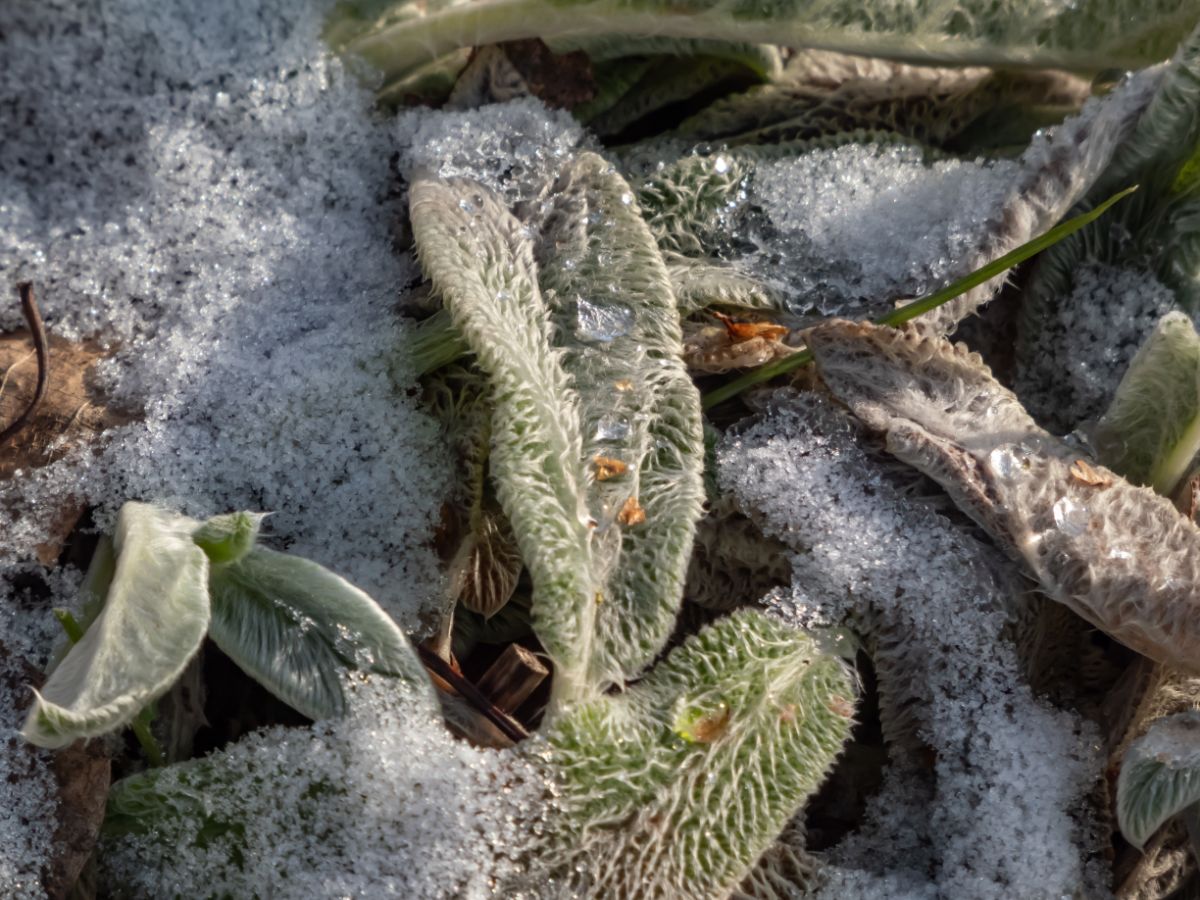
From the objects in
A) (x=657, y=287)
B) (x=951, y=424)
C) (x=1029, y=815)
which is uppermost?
(x=657, y=287)

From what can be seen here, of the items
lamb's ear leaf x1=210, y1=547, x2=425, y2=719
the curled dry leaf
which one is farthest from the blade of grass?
lamb's ear leaf x1=210, y1=547, x2=425, y2=719

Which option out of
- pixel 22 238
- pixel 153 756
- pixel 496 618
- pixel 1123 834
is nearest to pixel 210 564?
pixel 153 756

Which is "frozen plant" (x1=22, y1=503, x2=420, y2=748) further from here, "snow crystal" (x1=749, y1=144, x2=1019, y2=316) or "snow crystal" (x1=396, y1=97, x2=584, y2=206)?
"snow crystal" (x1=749, y1=144, x2=1019, y2=316)

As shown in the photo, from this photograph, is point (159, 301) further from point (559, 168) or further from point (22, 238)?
point (559, 168)

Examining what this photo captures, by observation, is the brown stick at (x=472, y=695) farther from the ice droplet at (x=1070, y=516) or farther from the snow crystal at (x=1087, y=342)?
the snow crystal at (x=1087, y=342)

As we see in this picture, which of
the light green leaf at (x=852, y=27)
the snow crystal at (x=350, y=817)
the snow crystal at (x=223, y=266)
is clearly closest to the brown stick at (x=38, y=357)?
the snow crystal at (x=223, y=266)

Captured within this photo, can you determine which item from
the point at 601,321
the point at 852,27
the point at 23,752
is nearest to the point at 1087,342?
the point at 852,27
